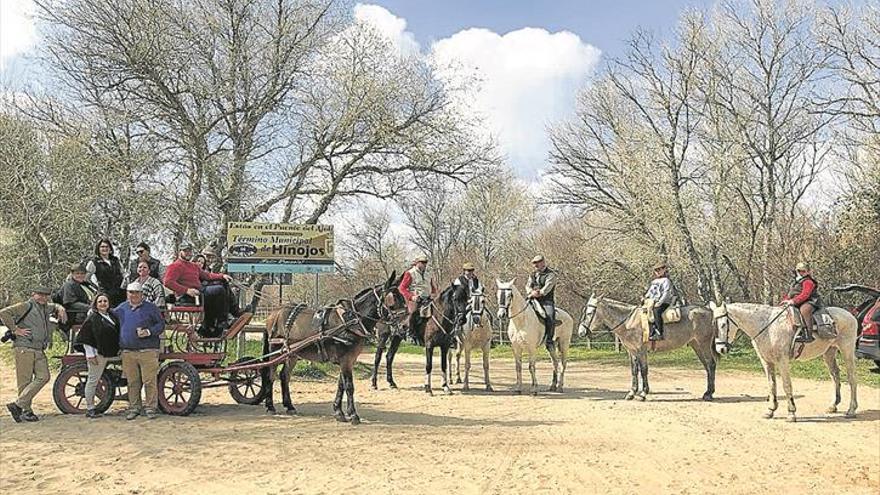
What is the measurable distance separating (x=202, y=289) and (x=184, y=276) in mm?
338

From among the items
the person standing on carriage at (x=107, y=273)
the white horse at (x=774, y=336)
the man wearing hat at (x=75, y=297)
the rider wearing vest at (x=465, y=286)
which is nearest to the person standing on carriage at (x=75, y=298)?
the man wearing hat at (x=75, y=297)

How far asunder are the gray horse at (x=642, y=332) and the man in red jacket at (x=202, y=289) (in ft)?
21.2

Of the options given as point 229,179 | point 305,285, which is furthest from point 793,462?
point 305,285

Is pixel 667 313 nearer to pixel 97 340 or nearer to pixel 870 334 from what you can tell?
pixel 870 334

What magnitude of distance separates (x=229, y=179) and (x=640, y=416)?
11.5 metres

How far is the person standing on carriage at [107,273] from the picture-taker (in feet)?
36.6

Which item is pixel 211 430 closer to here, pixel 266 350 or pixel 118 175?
pixel 266 350

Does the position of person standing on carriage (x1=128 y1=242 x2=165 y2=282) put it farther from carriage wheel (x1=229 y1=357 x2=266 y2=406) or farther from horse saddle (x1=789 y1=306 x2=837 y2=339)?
horse saddle (x1=789 y1=306 x2=837 y2=339)

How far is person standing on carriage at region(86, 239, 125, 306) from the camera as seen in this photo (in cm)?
1114

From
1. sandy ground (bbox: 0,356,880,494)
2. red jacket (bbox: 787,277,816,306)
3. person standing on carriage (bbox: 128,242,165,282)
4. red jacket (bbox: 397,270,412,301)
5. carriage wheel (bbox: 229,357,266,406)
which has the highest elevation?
person standing on carriage (bbox: 128,242,165,282)

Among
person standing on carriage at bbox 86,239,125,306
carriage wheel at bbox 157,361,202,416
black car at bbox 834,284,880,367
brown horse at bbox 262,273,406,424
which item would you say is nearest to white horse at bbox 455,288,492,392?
brown horse at bbox 262,273,406,424

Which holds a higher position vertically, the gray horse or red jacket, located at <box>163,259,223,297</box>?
red jacket, located at <box>163,259,223,297</box>

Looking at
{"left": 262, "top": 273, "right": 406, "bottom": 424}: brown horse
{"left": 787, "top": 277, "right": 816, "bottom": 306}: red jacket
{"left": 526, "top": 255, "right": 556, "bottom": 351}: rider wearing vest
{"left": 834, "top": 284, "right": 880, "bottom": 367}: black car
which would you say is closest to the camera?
{"left": 262, "top": 273, "right": 406, "bottom": 424}: brown horse

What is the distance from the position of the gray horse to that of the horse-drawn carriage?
5846 mm
